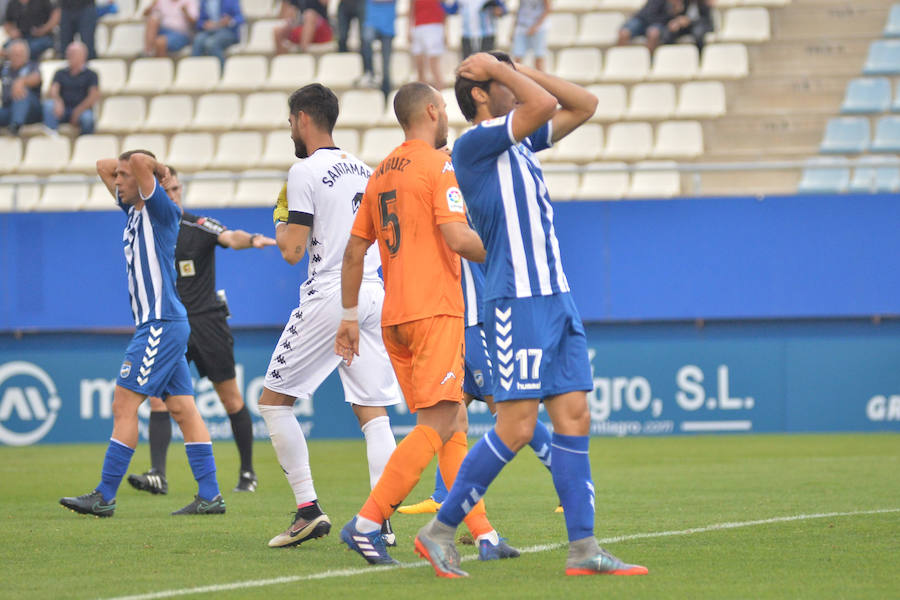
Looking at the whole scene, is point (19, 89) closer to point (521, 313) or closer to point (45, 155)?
point (45, 155)

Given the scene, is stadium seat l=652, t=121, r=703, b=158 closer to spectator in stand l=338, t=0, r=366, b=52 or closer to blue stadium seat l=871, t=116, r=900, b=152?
blue stadium seat l=871, t=116, r=900, b=152

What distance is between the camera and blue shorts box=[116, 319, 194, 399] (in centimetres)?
858

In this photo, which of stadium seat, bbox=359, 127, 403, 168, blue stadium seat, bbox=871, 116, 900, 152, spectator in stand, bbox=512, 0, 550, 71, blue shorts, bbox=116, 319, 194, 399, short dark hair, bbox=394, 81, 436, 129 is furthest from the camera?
spectator in stand, bbox=512, 0, 550, 71

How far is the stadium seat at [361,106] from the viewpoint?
19.2 meters

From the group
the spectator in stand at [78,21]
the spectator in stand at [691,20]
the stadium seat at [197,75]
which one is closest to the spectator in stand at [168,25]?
the stadium seat at [197,75]

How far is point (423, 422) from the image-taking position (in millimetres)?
6121

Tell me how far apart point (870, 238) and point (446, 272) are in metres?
9.60

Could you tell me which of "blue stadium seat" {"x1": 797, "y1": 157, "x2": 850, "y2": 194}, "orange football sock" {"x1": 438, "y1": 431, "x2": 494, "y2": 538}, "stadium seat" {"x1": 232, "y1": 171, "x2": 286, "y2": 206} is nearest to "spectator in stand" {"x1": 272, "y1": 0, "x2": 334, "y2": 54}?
"stadium seat" {"x1": 232, "y1": 171, "x2": 286, "y2": 206}

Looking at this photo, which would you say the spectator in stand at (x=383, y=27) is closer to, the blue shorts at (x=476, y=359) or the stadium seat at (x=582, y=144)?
the stadium seat at (x=582, y=144)

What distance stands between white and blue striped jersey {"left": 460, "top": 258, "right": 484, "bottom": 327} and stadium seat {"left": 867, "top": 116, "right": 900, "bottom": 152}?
10.1m

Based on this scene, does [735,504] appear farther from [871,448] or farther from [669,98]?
[669,98]

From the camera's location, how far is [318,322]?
22.4ft

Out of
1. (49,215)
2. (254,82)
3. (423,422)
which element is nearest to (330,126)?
(423,422)

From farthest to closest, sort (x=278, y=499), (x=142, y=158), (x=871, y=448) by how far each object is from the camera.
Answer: (x=871, y=448) < (x=278, y=499) < (x=142, y=158)
